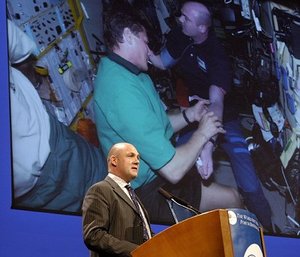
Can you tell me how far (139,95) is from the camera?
3.86 m

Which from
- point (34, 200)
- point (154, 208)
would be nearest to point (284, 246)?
point (154, 208)

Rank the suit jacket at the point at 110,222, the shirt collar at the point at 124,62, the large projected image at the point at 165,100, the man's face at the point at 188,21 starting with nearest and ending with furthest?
1. the suit jacket at the point at 110,222
2. the large projected image at the point at 165,100
3. the shirt collar at the point at 124,62
4. the man's face at the point at 188,21

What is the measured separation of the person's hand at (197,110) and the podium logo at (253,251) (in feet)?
6.38

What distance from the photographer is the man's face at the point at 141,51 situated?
3908 millimetres

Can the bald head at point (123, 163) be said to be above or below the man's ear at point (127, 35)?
below

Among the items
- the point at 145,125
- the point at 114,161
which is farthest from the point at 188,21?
the point at 114,161

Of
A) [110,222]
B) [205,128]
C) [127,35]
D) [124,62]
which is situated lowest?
[110,222]

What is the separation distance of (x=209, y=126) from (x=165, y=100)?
36 cm

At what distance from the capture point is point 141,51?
3932 millimetres

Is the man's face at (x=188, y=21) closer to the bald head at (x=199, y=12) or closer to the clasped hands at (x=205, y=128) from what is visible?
the bald head at (x=199, y=12)

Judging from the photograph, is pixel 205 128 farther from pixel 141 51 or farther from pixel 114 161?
pixel 114 161

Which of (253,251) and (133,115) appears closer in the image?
(253,251)

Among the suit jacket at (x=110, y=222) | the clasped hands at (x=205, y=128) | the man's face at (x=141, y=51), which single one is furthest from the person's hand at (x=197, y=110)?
the suit jacket at (x=110, y=222)

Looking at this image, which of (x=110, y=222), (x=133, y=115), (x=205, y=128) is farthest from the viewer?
(x=205, y=128)
